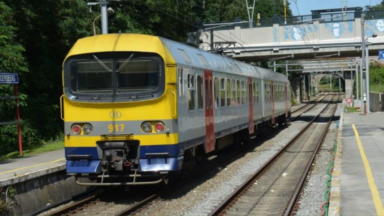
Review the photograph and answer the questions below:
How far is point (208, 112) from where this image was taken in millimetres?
13789

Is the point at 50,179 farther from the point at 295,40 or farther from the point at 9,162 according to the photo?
the point at 295,40

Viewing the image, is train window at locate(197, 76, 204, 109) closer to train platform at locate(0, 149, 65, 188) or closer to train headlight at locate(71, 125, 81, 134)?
train headlight at locate(71, 125, 81, 134)

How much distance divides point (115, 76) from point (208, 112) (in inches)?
141

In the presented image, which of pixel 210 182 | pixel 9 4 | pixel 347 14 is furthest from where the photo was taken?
pixel 347 14

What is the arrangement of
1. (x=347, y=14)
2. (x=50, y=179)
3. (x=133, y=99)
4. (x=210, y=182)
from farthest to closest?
(x=347, y=14)
(x=210, y=182)
(x=50, y=179)
(x=133, y=99)

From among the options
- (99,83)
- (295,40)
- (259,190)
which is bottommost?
(259,190)

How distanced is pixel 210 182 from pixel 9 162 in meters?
5.09

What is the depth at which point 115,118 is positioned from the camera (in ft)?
35.0

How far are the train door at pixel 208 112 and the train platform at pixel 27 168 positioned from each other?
11.4 feet

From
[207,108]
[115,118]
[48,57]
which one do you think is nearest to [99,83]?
[115,118]

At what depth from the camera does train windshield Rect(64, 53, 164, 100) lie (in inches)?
422

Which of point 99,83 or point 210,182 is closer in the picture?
point 99,83

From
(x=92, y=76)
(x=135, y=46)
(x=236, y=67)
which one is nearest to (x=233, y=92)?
(x=236, y=67)

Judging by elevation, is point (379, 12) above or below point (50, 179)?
above
